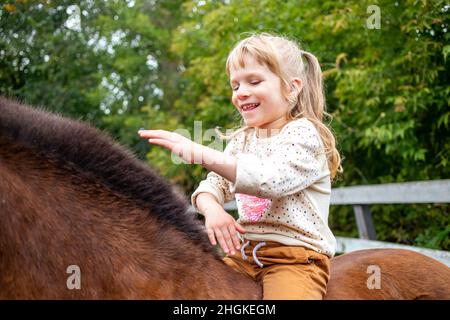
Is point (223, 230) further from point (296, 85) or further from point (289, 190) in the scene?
point (296, 85)

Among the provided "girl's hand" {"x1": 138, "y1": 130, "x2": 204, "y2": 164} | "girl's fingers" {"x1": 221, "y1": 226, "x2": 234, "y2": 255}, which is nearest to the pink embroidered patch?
"girl's fingers" {"x1": 221, "y1": 226, "x2": 234, "y2": 255}

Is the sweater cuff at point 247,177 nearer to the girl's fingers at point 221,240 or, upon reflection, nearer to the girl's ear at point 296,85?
the girl's fingers at point 221,240

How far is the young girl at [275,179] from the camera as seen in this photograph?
6.16ft

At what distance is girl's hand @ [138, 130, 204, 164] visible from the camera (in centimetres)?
174

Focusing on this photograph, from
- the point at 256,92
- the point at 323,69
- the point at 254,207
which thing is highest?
the point at 323,69

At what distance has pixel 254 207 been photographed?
2143 mm

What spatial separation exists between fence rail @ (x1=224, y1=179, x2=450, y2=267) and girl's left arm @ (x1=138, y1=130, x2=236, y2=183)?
270 cm

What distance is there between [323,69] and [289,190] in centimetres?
567

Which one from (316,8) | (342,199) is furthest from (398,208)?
(316,8)

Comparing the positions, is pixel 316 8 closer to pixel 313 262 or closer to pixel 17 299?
pixel 313 262

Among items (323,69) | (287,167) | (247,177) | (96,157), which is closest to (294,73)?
(287,167)

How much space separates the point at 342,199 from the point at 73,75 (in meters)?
7.55

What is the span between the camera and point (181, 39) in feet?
34.8

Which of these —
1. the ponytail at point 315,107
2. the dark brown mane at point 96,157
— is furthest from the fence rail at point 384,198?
the dark brown mane at point 96,157
